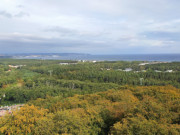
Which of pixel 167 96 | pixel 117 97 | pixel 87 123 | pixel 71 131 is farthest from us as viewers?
pixel 117 97

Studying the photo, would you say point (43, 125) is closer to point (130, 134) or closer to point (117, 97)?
point (130, 134)

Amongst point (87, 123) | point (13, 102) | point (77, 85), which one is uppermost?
→ point (87, 123)

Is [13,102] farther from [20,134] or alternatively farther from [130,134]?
[130,134]

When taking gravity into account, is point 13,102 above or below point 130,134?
below

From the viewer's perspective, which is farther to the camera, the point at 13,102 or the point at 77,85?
the point at 77,85

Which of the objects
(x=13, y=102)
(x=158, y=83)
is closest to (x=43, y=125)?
(x=13, y=102)

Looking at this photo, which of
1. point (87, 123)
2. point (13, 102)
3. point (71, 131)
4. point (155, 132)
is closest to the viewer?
point (155, 132)

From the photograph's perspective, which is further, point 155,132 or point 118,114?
point 118,114

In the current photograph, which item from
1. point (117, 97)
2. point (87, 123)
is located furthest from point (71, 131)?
point (117, 97)

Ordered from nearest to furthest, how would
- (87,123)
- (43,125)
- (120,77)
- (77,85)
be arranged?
(43,125), (87,123), (77,85), (120,77)

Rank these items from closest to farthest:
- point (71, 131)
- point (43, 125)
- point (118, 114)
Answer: point (71, 131), point (43, 125), point (118, 114)
